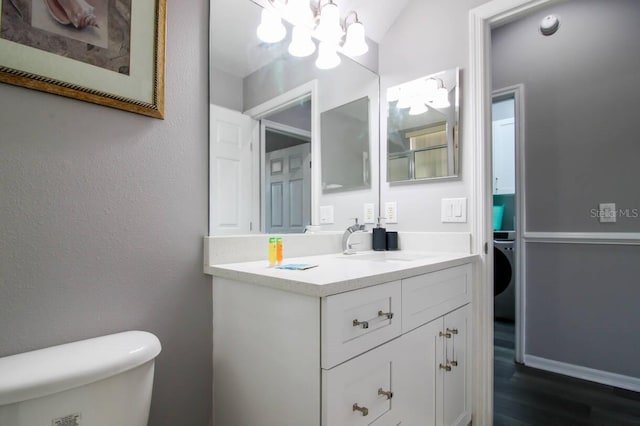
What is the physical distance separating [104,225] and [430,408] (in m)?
1.27

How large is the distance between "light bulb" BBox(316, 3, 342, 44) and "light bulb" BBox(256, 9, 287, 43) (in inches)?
8.4

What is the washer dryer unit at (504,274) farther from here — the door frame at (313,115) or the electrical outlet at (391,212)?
the door frame at (313,115)

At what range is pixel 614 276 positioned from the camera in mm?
2059

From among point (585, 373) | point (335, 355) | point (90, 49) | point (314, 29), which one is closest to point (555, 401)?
point (585, 373)

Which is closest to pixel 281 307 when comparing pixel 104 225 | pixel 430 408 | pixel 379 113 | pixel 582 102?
pixel 104 225

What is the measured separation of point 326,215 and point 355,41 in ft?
3.02

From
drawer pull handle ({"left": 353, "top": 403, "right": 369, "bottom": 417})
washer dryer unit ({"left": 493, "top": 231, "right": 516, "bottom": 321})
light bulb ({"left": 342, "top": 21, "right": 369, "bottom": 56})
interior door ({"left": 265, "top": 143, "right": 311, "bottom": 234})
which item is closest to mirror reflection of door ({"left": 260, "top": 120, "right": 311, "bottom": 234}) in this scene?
interior door ({"left": 265, "top": 143, "right": 311, "bottom": 234})

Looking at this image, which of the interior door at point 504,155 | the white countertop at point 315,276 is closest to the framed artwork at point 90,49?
the white countertop at point 315,276

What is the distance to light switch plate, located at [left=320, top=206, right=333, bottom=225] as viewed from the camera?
1712 mm

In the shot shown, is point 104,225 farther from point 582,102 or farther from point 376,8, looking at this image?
point 582,102

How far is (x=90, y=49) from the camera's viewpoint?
92 centimetres

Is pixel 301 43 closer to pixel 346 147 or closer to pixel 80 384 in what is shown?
pixel 346 147

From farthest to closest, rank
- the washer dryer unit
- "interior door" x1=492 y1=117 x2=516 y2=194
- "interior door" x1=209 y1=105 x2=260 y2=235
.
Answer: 1. "interior door" x1=492 y1=117 x2=516 y2=194
2. the washer dryer unit
3. "interior door" x1=209 y1=105 x2=260 y2=235

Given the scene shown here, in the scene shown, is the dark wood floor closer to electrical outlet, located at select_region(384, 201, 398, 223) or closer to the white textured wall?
the white textured wall
